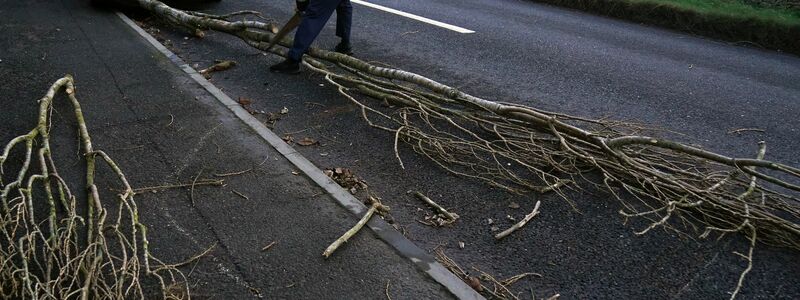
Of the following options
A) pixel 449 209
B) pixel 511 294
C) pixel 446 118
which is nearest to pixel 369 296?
pixel 511 294

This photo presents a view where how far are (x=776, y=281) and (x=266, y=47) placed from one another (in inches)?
223

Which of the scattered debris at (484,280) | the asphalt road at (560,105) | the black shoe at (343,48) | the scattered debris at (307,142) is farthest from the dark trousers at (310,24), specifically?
the scattered debris at (484,280)

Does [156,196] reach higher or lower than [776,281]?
lower

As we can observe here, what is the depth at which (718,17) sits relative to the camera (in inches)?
349

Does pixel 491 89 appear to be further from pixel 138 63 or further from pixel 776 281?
pixel 138 63

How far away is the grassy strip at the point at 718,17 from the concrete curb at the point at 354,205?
25.5ft

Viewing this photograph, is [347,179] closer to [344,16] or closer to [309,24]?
[309,24]

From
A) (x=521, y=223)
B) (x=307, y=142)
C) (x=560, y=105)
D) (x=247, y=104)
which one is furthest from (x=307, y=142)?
(x=560, y=105)

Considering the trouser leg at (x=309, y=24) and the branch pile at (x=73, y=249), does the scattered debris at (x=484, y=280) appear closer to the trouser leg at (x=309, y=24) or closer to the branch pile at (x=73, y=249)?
the branch pile at (x=73, y=249)

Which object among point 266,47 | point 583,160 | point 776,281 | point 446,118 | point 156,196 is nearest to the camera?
point 776,281

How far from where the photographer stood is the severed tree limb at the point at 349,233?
3.10 meters

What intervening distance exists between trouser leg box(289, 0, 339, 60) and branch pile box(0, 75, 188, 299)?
2705 mm

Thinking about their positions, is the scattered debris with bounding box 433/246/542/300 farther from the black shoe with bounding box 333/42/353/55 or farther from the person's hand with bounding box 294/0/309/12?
the black shoe with bounding box 333/42/353/55

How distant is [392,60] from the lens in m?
6.81
